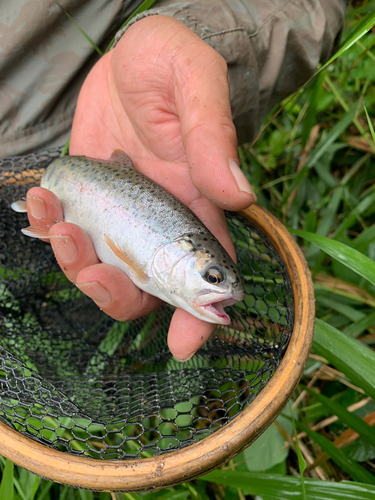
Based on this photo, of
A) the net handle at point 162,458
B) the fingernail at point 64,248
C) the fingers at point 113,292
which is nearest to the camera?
the net handle at point 162,458

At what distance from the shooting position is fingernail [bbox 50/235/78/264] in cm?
189

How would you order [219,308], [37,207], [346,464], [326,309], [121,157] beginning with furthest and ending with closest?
[326,309]
[121,157]
[37,207]
[346,464]
[219,308]

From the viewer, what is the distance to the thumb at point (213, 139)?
5.07ft

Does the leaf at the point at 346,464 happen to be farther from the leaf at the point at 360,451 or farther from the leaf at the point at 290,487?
the leaf at the point at 290,487

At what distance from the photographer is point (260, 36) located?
7.98ft

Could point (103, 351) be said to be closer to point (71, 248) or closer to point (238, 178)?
point (71, 248)

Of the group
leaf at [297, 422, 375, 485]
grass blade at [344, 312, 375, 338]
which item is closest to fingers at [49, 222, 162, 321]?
leaf at [297, 422, 375, 485]

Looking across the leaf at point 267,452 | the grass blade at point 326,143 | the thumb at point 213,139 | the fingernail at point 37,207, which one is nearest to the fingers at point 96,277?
the fingernail at point 37,207

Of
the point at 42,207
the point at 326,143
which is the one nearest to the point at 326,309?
the point at 326,143

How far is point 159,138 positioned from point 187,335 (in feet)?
3.62

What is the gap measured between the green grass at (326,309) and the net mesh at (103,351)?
0.27 m

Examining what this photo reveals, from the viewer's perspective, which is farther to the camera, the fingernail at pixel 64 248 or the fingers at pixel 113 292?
the fingernail at pixel 64 248

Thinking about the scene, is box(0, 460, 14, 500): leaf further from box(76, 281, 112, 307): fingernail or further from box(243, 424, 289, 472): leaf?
box(243, 424, 289, 472): leaf

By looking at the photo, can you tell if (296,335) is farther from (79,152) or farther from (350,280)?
(79,152)
